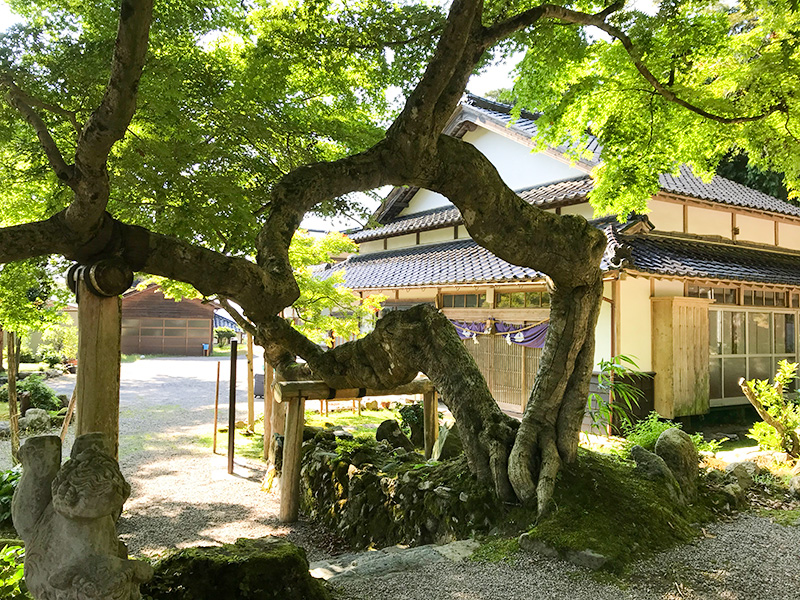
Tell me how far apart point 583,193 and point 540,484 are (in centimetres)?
782

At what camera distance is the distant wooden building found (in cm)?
3247

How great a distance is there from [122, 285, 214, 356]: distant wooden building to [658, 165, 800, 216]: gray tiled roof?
86.8ft

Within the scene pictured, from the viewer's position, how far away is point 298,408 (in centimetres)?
641

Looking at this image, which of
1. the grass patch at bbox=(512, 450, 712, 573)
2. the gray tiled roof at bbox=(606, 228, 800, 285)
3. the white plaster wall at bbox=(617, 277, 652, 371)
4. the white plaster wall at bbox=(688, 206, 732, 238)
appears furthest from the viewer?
the white plaster wall at bbox=(688, 206, 732, 238)

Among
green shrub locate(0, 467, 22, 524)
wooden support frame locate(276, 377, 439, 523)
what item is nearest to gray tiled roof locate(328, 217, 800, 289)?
wooden support frame locate(276, 377, 439, 523)

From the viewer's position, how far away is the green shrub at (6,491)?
6059 millimetres

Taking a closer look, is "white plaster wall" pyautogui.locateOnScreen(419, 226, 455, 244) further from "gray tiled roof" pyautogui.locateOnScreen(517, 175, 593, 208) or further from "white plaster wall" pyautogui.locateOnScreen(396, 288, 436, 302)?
"gray tiled roof" pyautogui.locateOnScreen(517, 175, 593, 208)

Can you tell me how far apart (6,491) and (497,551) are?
19.1 feet

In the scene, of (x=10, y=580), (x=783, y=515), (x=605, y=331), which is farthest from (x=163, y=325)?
(x=783, y=515)

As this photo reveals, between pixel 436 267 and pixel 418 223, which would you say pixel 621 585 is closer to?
pixel 436 267

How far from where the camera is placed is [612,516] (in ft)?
14.2

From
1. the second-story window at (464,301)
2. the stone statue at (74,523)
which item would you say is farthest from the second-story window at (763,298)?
the stone statue at (74,523)

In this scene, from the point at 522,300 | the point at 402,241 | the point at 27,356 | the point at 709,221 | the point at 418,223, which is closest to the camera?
the point at 522,300

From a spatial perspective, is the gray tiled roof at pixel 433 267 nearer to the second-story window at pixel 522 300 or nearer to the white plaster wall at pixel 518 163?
the second-story window at pixel 522 300
